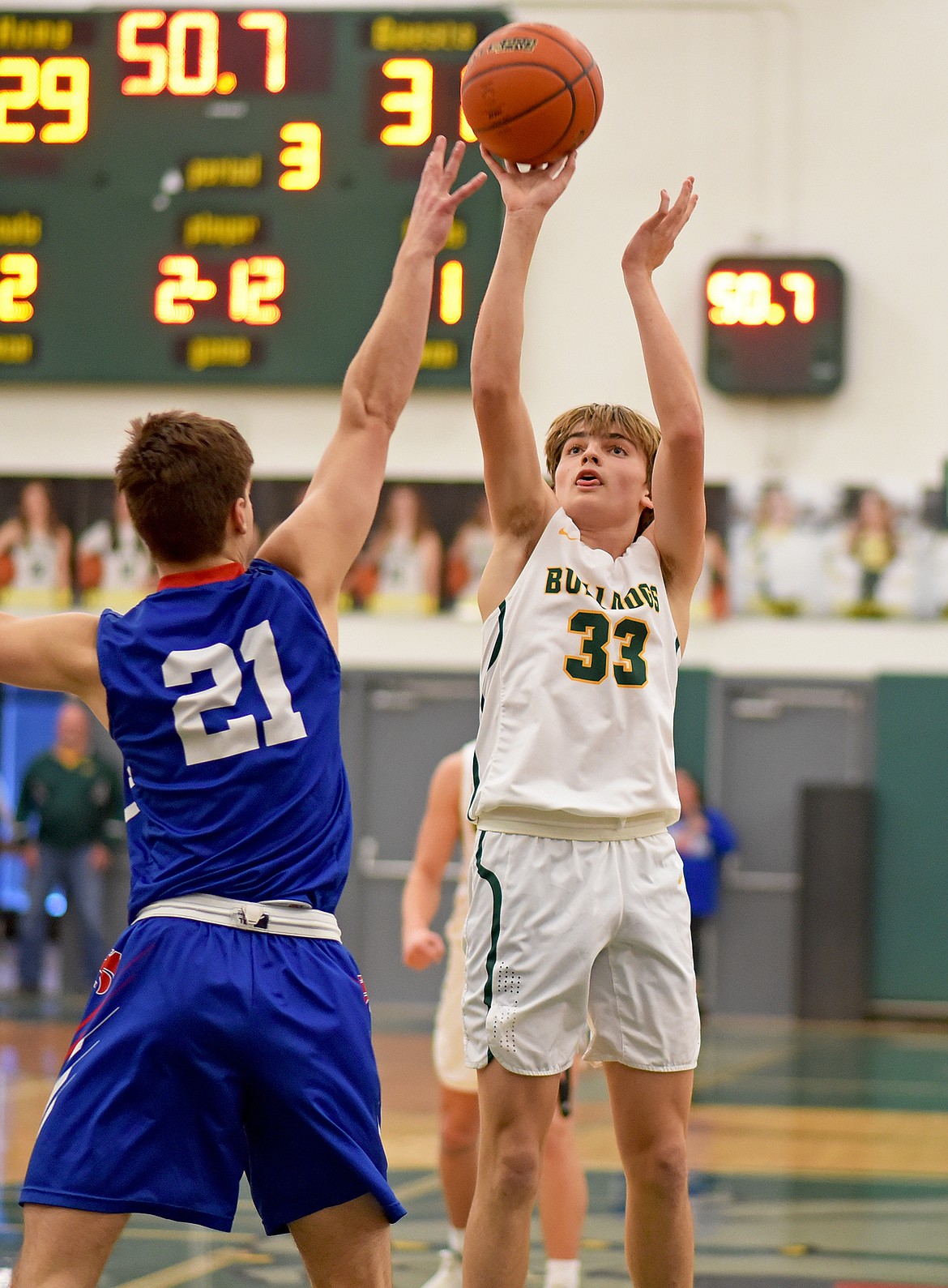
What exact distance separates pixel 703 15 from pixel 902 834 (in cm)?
623

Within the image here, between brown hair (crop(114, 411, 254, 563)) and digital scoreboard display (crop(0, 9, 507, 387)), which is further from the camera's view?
digital scoreboard display (crop(0, 9, 507, 387))

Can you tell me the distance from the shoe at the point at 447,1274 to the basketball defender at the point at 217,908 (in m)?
1.97

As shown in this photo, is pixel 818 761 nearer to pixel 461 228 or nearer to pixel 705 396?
pixel 705 396

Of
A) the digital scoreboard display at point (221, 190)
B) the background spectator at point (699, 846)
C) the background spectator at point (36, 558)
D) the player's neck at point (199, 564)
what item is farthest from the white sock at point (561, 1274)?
the background spectator at point (36, 558)

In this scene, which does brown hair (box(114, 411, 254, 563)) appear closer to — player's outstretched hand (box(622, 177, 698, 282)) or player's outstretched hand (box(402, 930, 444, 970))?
player's outstretched hand (box(622, 177, 698, 282))

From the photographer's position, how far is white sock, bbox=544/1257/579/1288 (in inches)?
165

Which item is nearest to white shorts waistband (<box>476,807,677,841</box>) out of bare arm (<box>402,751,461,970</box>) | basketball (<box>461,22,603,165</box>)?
basketball (<box>461,22,603,165</box>)

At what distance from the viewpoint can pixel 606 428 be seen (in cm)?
324

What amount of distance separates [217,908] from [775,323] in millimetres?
10296

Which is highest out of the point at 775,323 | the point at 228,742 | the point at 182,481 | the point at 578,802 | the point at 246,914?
the point at 775,323

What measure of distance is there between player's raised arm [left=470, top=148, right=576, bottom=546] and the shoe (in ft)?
7.03

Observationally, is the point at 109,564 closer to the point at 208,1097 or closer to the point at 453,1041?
the point at 453,1041

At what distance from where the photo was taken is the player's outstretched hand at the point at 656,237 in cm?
320

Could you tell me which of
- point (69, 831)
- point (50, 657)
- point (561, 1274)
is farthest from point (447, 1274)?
point (69, 831)
